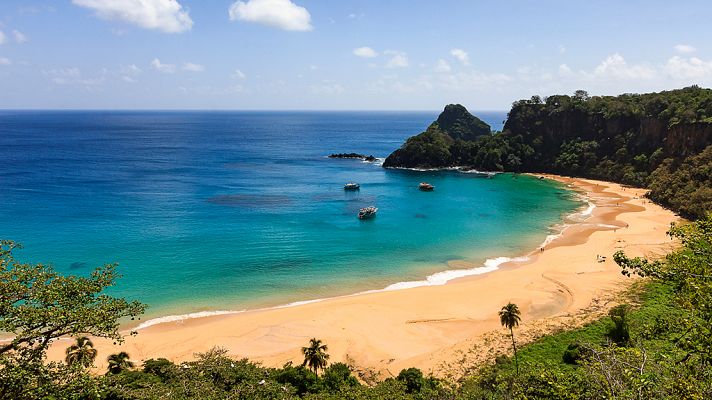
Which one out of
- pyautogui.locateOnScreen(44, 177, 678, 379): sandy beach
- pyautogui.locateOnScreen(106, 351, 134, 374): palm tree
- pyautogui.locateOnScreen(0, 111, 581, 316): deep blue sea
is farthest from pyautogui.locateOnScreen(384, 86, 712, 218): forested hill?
pyautogui.locateOnScreen(106, 351, 134, 374): palm tree

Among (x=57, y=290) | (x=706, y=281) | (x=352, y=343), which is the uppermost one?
(x=706, y=281)

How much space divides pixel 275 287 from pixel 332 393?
23.9 metres

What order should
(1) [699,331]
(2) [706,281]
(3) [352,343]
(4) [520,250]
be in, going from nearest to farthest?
1. (1) [699,331]
2. (2) [706,281]
3. (3) [352,343]
4. (4) [520,250]

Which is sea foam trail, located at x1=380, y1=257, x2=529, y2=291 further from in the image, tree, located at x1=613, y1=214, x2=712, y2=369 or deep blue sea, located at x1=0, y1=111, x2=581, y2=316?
tree, located at x1=613, y1=214, x2=712, y2=369

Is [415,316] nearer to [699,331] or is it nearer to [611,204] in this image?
[699,331]

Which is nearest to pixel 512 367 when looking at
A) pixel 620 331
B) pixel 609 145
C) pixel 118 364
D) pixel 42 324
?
pixel 620 331

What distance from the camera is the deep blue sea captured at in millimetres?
50594

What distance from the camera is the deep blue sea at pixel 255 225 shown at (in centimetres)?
5059

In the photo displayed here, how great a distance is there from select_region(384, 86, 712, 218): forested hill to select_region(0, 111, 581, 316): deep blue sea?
1248cm

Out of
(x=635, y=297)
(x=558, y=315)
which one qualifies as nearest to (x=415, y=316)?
(x=558, y=315)

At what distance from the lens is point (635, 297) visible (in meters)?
41.7

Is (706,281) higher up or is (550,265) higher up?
(706,281)

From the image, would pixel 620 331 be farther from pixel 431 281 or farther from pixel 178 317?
pixel 178 317

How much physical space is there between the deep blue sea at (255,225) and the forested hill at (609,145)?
41.0 feet
